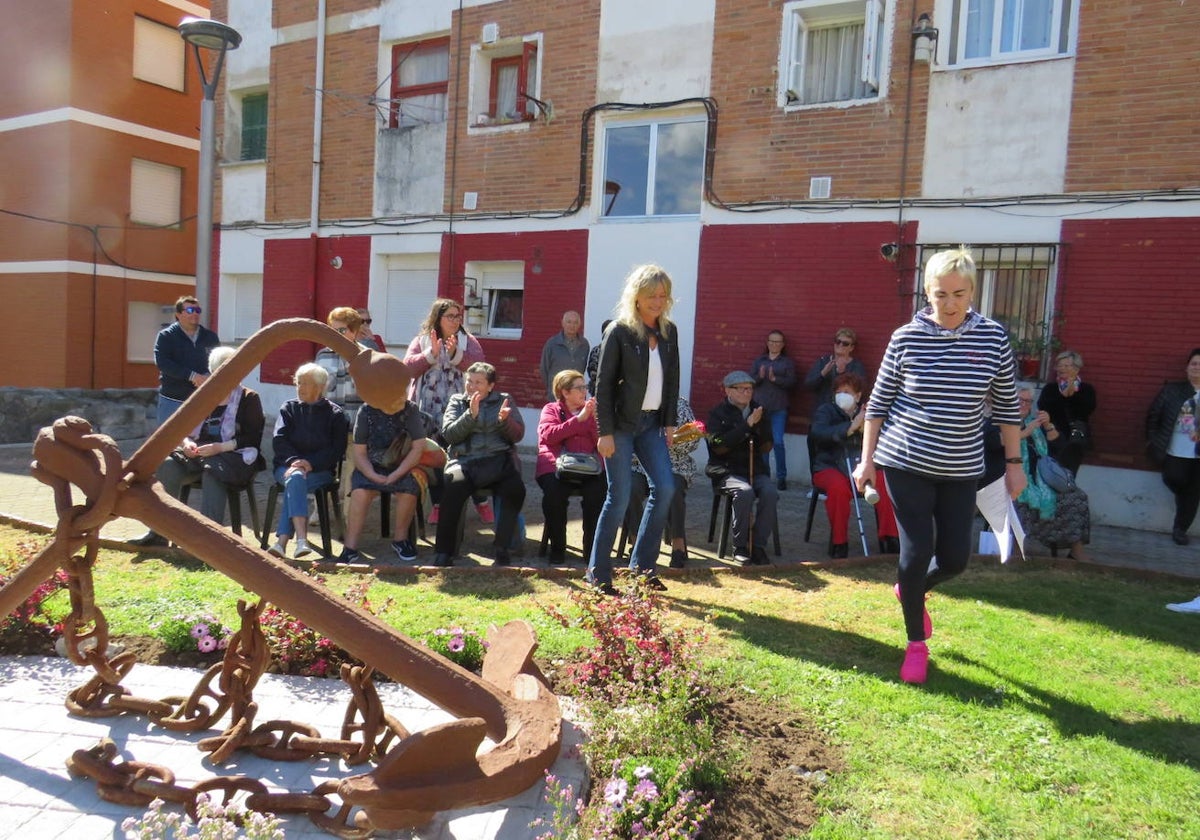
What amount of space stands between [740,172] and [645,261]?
5.34ft

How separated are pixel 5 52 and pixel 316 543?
17246 millimetres

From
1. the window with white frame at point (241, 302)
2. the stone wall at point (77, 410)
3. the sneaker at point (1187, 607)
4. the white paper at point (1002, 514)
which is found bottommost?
the stone wall at point (77, 410)

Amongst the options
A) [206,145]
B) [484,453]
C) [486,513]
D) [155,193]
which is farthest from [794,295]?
[155,193]

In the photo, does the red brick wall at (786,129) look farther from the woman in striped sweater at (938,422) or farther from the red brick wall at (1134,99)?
the woman in striped sweater at (938,422)

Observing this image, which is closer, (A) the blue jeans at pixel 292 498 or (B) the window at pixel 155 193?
(A) the blue jeans at pixel 292 498

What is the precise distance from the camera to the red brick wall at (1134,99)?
28.6 feet

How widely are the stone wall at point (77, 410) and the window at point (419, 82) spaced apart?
640 centimetres

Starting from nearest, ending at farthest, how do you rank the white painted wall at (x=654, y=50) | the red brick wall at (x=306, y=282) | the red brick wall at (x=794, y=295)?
1. the red brick wall at (x=794, y=295)
2. the white painted wall at (x=654, y=50)
3. the red brick wall at (x=306, y=282)

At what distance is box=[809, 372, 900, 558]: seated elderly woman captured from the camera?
6.67 m

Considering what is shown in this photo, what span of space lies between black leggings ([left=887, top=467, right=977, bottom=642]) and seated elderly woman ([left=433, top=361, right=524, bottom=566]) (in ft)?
9.56

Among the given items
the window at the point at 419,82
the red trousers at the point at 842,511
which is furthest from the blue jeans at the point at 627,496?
the window at the point at 419,82

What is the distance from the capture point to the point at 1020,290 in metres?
9.72

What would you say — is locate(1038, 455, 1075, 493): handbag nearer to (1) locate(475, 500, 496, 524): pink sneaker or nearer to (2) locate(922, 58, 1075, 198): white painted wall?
(2) locate(922, 58, 1075, 198): white painted wall

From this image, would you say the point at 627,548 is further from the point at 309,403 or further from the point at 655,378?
the point at 309,403
